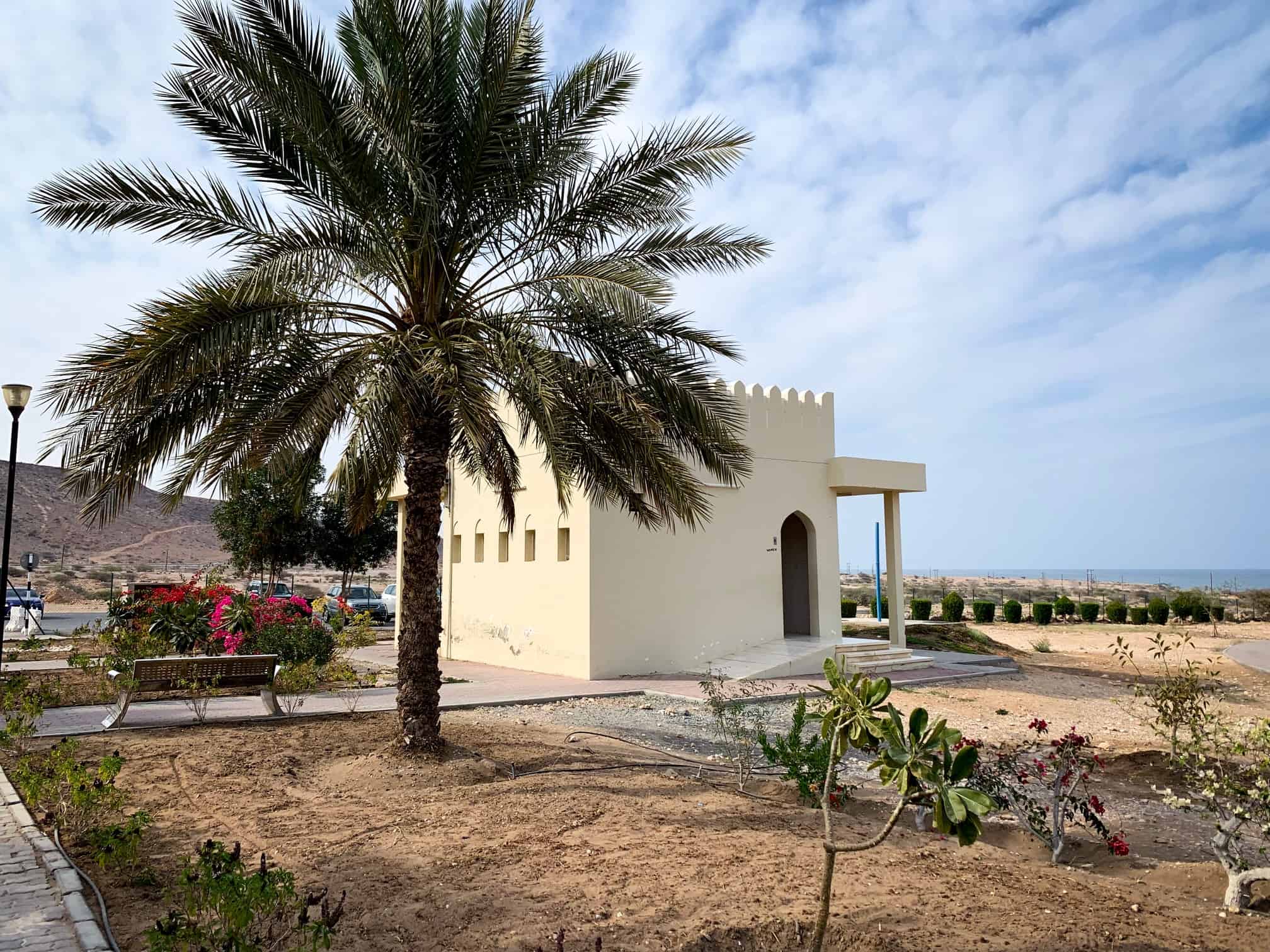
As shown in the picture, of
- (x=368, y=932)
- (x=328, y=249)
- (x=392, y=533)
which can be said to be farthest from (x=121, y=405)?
(x=392, y=533)

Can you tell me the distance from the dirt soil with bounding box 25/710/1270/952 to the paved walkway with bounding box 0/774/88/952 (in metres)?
0.26

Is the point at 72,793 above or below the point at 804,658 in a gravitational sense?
above

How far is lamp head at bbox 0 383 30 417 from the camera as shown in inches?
517

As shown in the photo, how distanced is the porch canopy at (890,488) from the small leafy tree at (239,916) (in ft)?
50.3

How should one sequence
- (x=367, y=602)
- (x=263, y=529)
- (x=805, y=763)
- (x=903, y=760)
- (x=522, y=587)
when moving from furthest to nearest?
(x=367, y=602) < (x=263, y=529) < (x=522, y=587) < (x=805, y=763) < (x=903, y=760)

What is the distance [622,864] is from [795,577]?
15746 millimetres

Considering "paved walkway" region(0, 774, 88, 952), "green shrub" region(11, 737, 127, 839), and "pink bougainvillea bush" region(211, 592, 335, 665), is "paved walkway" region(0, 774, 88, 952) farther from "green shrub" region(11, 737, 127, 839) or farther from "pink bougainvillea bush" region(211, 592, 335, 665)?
"pink bougainvillea bush" region(211, 592, 335, 665)

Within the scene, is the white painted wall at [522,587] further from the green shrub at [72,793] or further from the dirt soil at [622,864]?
the green shrub at [72,793]

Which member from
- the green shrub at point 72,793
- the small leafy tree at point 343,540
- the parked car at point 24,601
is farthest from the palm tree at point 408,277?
the parked car at point 24,601

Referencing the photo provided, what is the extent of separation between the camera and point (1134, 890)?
16.7 feet

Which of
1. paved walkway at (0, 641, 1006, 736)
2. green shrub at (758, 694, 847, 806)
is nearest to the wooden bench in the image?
paved walkway at (0, 641, 1006, 736)

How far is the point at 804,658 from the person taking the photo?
650 inches

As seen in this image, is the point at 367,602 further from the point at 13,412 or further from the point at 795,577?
the point at 13,412

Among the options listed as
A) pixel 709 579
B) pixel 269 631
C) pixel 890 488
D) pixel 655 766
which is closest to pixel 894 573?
pixel 890 488
